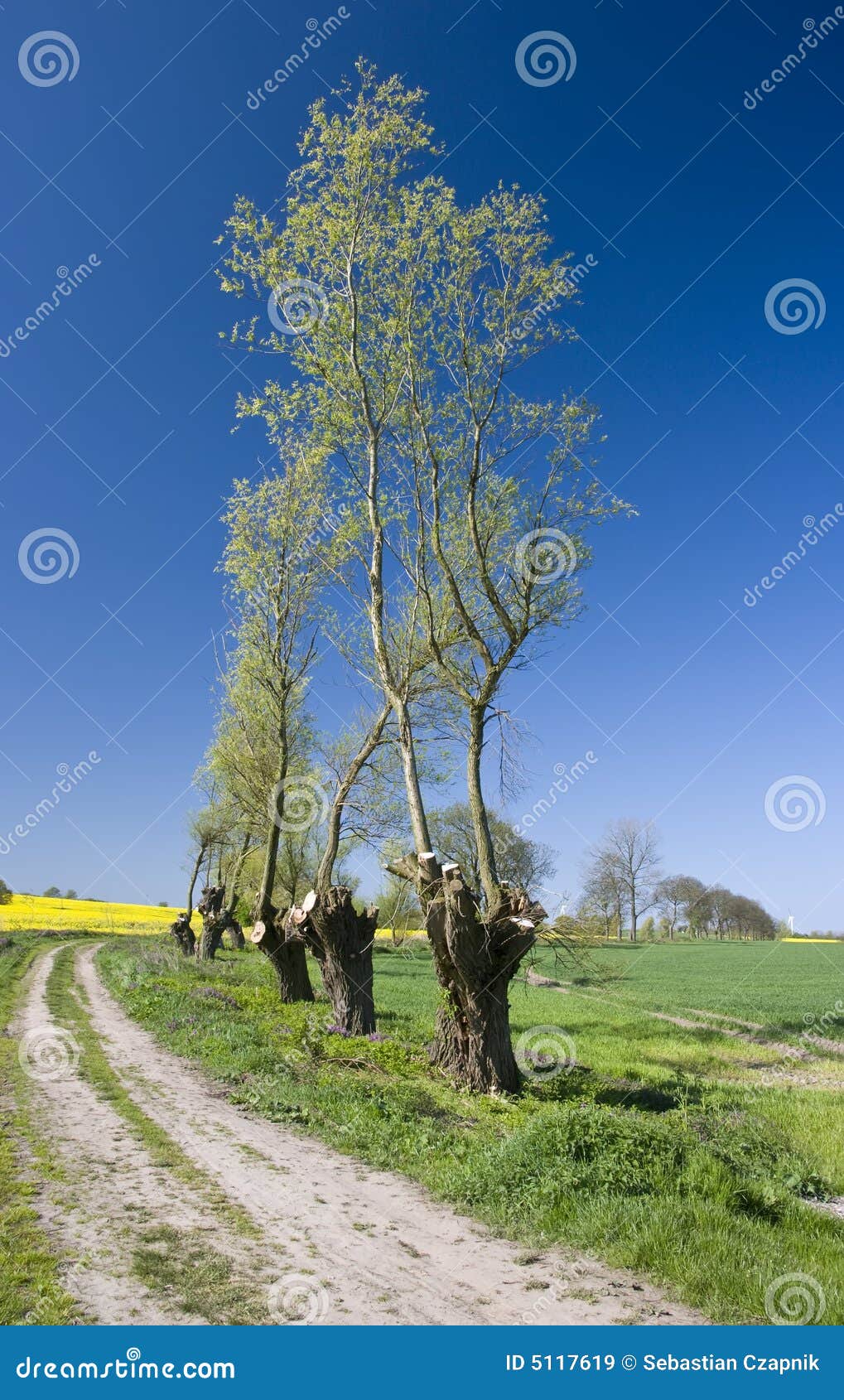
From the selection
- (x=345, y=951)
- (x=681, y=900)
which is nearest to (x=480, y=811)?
(x=345, y=951)

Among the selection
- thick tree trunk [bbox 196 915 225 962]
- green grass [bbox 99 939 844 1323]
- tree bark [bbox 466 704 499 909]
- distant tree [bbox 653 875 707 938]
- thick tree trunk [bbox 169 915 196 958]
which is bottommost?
thick tree trunk [bbox 169 915 196 958]

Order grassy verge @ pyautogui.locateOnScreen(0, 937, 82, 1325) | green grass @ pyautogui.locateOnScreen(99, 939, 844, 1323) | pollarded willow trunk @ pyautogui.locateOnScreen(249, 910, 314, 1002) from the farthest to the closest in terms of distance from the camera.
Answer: pollarded willow trunk @ pyautogui.locateOnScreen(249, 910, 314, 1002) → green grass @ pyautogui.locateOnScreen(99, 939, 844, 1323) → grassy verge @ pyautogui.locateOnScreen(0, 937, 82, 1325)

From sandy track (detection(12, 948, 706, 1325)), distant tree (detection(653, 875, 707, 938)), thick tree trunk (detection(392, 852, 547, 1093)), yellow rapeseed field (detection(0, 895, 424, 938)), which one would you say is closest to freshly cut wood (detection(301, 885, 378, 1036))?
thick tree trunk (detection(392, 852, 547, 1093))

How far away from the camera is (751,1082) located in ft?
48.5

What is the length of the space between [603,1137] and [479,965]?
417 centimetres

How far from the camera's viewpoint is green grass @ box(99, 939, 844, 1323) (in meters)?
5.98

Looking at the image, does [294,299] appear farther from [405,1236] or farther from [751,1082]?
[751,1082]

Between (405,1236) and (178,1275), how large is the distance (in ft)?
6.24

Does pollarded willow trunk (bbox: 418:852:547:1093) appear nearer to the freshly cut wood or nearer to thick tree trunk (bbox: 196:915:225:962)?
the freshly cut wood

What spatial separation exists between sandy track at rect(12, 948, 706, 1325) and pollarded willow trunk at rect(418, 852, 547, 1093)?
10.7 ft

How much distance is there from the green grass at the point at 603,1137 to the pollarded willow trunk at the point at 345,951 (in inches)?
29.7

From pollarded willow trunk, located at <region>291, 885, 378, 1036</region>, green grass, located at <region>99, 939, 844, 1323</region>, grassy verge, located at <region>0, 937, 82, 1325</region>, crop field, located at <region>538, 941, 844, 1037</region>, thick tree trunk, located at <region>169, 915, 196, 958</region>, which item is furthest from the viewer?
thick tree trunk, located at <region>169, 915, 196, 958</region>

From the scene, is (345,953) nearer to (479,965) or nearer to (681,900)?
(479,965)

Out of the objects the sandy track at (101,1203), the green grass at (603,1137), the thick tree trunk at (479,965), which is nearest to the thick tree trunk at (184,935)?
the green grass at (603,1137)
